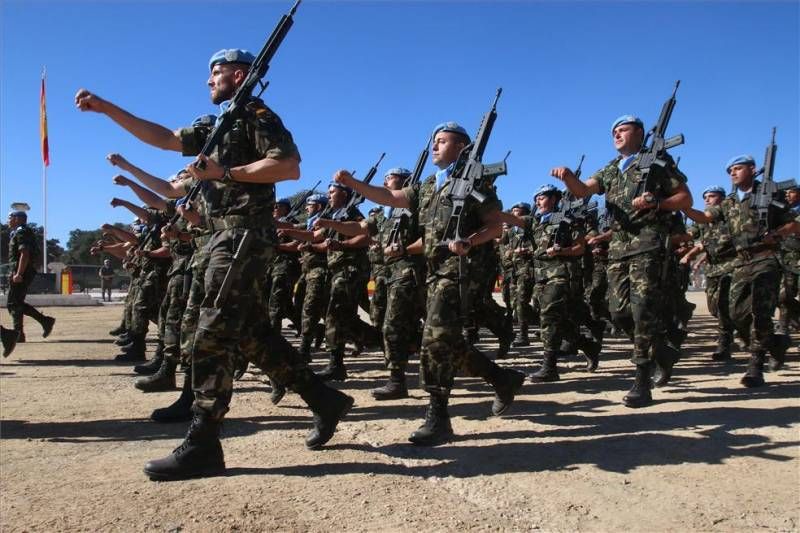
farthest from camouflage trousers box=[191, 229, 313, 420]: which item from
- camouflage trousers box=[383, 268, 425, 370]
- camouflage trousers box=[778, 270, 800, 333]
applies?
camouflage trousers box=[778, 270, 800, 333]

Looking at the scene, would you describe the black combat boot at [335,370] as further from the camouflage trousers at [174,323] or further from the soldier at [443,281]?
the soldier at [443,281]

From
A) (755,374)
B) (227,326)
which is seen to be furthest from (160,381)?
(755,374)

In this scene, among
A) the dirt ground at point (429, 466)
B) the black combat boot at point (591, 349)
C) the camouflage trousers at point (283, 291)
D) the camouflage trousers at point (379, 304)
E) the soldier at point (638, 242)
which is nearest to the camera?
the dirt ground at point (429, 466)

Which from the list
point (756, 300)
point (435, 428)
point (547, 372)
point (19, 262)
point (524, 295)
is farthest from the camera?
point (524, 295)

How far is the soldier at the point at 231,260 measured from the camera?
332 centimetres

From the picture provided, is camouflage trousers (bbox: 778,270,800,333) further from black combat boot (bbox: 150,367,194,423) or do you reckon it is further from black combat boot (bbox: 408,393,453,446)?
black combat boot (bbox: 150,367,194,423)

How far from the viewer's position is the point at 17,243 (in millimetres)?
9258

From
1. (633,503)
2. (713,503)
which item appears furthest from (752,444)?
(633,503)

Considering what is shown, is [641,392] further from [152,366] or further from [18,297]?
[18,297]

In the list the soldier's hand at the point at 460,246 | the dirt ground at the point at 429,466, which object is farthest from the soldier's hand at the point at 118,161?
the soldier's hand at the point at 460,246

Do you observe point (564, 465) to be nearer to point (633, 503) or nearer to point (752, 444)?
point (633, 503)

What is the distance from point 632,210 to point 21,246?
8.86 metres

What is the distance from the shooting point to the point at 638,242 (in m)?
5.27

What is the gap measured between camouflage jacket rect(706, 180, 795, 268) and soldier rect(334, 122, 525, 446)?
11.1ft
